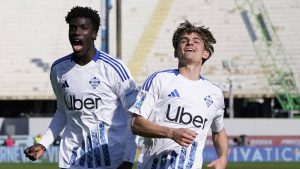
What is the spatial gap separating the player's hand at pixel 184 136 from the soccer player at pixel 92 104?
115 centimetres

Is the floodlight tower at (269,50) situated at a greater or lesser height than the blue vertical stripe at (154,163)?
greater

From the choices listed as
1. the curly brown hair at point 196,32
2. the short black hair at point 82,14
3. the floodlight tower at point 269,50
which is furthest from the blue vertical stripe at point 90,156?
the floodlight tower at point 269,50

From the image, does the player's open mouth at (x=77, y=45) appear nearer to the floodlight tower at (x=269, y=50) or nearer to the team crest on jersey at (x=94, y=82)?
the team crest on jersey at (x=94, y=82)

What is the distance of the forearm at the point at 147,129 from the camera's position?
5930mm

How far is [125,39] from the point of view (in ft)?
124

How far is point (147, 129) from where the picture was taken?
237 inches

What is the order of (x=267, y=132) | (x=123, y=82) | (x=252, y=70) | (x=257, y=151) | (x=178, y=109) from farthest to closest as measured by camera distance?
(x=252, y=70), (x=267, y=132), (x=257, y=151), (x=123, y=82), (x=178, y=109)

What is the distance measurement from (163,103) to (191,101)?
200 mm

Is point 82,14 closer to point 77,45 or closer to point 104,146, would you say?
point 77,45

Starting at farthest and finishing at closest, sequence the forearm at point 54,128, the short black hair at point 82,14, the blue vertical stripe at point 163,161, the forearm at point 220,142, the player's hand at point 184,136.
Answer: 1. the forearm at point 54,128
2. the short black hair at point 82,14
3. the forearm at point 220,142
4. the blue vertical stripe at point 163,161
5. the player's hand at point 184,136

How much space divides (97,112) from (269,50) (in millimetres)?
30392

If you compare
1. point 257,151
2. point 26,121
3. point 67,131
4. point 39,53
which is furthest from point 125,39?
point 67,131

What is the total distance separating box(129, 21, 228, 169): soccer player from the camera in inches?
246

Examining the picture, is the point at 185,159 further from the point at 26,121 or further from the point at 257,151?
the point at 26,121
